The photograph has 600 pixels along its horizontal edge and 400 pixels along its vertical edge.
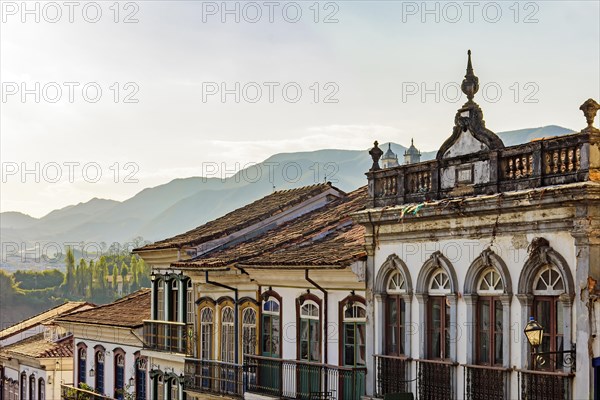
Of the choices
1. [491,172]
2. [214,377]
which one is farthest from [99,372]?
[491,172]

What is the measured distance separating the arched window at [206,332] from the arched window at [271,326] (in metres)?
3.11

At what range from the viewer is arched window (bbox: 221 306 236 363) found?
2941 cm

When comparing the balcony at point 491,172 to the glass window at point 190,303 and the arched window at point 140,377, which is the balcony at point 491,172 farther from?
the arched window at point 140,377

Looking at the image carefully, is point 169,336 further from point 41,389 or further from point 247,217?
point 41,389

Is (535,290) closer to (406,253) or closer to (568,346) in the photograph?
(568,346)

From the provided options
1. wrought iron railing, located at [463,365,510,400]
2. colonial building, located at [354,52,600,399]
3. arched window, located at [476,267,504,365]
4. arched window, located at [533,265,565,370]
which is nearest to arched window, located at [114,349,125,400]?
colonial building, located at [354,52,600,399]

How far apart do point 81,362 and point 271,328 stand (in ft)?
52.9

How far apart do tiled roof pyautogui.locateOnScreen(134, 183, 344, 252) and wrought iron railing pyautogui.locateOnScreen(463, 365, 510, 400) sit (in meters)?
13.1

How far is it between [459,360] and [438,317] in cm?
112

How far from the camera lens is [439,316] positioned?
21.3 meters

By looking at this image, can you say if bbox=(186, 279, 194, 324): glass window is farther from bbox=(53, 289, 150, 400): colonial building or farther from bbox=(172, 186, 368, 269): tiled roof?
bbox=(53, 289, 150, 400): colonial building

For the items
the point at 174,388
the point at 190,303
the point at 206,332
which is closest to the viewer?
the point at 206,332

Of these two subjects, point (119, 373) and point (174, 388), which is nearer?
point (174, 388)

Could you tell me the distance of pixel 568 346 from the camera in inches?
687
